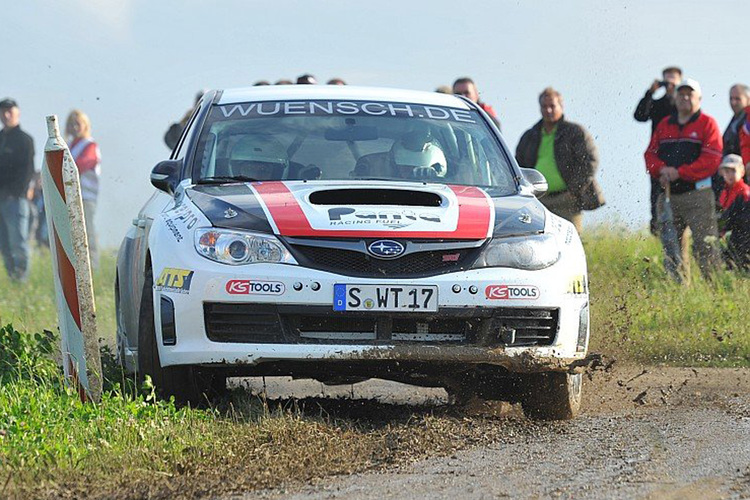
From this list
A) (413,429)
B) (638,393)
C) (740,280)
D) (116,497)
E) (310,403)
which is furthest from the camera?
(740,280)

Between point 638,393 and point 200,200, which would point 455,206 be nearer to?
point 200,200

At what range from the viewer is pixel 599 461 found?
20.2ft

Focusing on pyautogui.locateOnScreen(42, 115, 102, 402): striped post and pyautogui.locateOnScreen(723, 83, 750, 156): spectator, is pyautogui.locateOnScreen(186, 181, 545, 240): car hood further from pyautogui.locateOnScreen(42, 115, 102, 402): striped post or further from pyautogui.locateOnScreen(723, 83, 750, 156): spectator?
pyautogui.locateOnScreen(723, 83, 750, 156): spectator

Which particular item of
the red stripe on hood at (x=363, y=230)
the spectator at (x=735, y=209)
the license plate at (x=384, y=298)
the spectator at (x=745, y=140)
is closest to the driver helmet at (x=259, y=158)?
the red stripe on hood at (x=363, y=230)

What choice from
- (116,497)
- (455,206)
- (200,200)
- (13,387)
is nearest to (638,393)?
(455,206)

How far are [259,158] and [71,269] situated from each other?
1200 mm

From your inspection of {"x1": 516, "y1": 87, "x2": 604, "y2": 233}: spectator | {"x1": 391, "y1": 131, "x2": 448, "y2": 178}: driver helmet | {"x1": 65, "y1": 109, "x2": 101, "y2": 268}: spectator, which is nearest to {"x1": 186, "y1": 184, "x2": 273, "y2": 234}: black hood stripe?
{"x1": 391, "y1": 131, "x2": 448, "y2": 178}: driver helmet

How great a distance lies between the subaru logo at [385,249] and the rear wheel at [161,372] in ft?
3.18

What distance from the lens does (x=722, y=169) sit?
1388 centimetres

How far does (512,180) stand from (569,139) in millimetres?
5819

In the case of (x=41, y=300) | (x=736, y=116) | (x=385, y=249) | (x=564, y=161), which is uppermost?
(x=736, y=116)

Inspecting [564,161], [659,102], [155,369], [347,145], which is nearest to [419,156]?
[347,145]

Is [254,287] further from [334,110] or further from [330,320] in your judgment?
[334,110]

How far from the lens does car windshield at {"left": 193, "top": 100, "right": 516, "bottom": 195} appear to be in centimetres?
806
